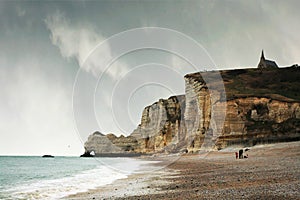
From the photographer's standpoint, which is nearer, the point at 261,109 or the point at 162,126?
the point at 261,109

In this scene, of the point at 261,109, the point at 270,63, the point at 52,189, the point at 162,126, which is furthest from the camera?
the point at 162,126

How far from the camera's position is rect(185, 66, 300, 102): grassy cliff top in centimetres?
4338

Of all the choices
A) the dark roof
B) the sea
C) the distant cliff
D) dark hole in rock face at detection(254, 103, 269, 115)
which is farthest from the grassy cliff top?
the dark roof

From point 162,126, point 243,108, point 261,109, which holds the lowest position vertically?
point 162,126

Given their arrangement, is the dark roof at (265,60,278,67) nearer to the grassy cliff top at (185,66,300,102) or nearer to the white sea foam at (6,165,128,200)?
the grassy cliff top at (185,66,300,102)

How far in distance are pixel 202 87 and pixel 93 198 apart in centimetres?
4129

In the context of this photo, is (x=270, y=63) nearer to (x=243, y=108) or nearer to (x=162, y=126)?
(x=162, y=126)

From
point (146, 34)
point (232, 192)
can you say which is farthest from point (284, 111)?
point (232, 192)

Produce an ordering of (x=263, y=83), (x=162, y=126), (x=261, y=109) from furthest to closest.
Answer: (x=162, y=126) → (x=263, y=83) → (x=261, y=109)

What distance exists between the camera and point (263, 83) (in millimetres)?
46312

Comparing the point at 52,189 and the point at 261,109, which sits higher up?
the point at 261,109

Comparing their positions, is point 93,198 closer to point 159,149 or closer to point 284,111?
point 284,111

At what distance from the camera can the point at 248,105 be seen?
4228cm

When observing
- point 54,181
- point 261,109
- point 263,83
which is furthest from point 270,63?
point 54,181
